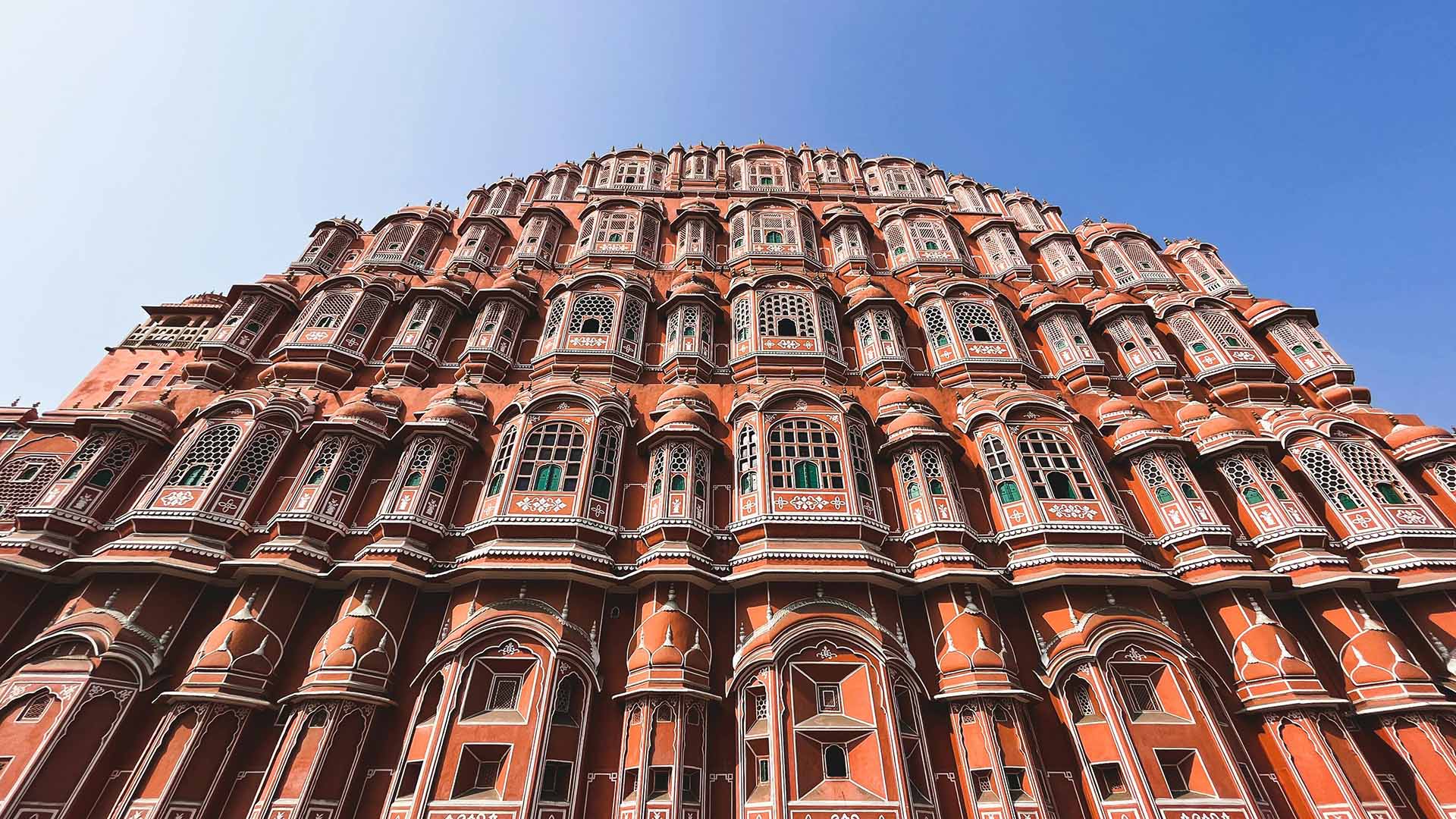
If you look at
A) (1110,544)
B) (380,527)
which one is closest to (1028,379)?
(1110,544)

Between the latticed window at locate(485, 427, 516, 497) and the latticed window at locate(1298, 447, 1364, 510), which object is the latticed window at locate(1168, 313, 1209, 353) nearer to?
the latticed window at locate(1298, 447, 1364, 510)

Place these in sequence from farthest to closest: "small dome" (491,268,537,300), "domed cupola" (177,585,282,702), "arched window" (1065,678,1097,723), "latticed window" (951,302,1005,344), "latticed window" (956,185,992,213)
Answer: "latticed window" (956,185,992,213) → "small dome" (491,268,537,300) → "latticed window" (951,302,1005,344) → "arched window" (1065,678,1097,723) → "domed cupola" (177,585,282,702)

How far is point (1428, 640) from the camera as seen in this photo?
44.3 feet

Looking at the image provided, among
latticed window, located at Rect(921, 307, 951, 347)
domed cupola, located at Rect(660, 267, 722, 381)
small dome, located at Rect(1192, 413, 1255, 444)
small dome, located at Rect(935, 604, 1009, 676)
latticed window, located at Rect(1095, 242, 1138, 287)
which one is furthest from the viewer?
latticed window, located at Rect(1095, 242, 1138, 287)

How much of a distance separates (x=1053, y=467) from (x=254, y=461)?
63.7 ft

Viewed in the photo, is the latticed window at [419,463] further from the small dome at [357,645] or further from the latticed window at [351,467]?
the small dome at [357,645]

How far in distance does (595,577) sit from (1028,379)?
14234 millimetres

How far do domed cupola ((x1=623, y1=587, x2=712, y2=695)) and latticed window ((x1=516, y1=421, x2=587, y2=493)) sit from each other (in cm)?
400

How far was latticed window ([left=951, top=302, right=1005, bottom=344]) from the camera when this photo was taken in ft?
68.5

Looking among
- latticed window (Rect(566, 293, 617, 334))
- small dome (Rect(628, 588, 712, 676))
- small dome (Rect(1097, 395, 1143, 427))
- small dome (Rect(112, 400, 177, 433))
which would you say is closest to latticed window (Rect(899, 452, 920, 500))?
small dome (Rect(628, 588, 712, 676))

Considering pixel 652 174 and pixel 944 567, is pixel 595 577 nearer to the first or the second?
pixel 944 567

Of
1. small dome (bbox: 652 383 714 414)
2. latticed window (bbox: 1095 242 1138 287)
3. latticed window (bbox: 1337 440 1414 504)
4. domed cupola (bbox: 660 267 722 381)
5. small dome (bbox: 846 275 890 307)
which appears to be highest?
latticed window (bbox: 1095 242 1138 287)

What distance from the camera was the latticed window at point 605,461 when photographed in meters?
15.4

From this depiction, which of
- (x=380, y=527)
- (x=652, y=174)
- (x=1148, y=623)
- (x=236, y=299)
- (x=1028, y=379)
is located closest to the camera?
(x=1148, y=623)
